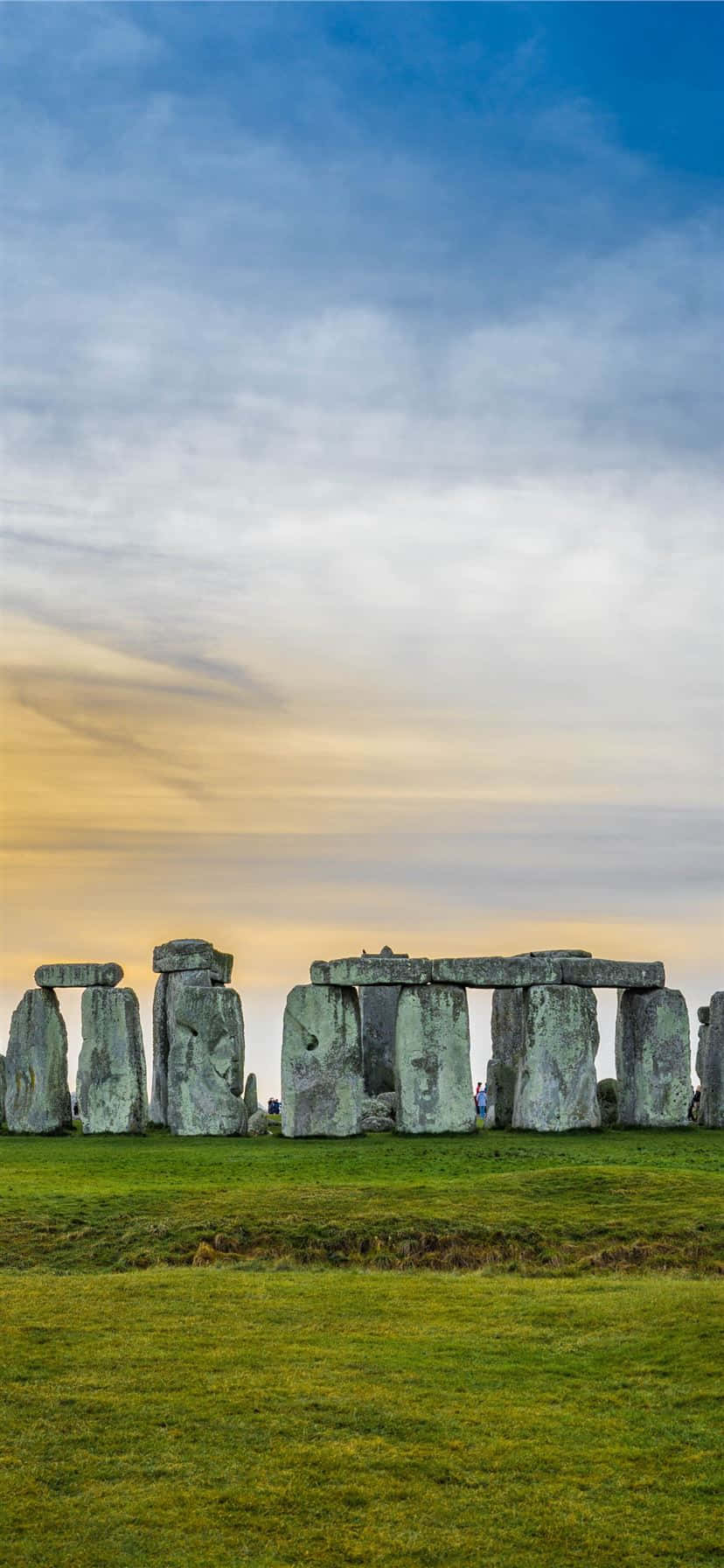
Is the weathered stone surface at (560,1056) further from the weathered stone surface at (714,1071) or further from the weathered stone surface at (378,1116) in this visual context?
the weathered stone surface at (714,1071)

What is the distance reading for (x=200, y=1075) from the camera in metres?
29.2

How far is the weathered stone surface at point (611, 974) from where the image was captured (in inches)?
1146

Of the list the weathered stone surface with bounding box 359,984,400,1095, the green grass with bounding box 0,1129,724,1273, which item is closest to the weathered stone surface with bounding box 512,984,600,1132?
the green grass with bounding box 0,1129,724,1273

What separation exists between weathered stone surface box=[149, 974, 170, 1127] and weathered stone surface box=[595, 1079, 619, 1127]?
882 cm

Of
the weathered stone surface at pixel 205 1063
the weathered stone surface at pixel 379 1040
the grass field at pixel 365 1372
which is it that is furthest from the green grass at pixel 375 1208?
the weathered stone surface at pixel 379 1040

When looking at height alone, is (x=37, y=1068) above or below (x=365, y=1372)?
above

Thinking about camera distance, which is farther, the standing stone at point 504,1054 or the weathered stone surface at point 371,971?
the standing stone at point 504,1054

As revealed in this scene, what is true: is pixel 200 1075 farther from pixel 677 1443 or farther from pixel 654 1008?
pixel 677 1443

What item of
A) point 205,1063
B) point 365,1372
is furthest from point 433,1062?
point 365,1372

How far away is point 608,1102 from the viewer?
3231 cm

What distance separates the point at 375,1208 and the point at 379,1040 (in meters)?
17.6

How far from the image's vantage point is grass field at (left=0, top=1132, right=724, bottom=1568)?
387 inches

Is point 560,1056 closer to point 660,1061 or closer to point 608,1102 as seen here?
point 660,1061

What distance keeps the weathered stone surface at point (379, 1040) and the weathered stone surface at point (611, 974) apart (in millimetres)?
7774
